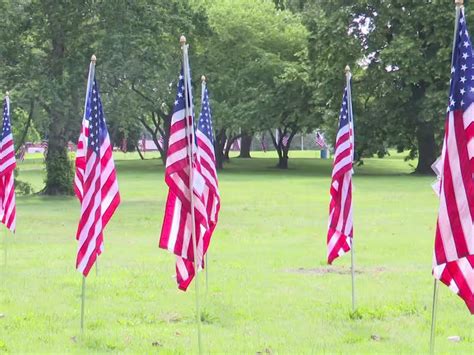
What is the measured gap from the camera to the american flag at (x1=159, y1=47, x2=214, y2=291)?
6461 millimetres

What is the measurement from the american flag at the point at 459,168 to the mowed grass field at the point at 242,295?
1.43 metres

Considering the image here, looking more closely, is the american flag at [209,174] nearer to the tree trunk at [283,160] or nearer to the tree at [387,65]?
the tree at [387,65]

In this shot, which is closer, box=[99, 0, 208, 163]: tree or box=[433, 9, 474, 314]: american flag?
box=[433, 9, 474, 314]: american flag

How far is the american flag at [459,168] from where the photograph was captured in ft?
18.2

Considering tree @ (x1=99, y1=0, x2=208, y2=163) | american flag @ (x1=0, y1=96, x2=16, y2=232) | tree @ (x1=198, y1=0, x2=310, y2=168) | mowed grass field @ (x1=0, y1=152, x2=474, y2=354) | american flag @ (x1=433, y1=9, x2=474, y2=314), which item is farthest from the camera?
tree @ (x1=198, y1=0, x2=310, y2=168)

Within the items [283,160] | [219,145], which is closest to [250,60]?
[219,145]

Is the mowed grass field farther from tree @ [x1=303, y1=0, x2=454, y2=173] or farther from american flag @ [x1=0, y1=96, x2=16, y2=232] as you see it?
tree @ [x1=303, y1=0, x2=454, y2=173]

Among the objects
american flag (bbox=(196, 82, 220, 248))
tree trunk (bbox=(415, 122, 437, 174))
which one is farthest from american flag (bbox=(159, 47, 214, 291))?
tree trunk (bbox=(415, 122, 437, 174))

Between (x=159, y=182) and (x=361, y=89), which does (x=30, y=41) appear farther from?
(x=361, y=89)

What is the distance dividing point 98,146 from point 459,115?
370 cm

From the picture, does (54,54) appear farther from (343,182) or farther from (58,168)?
(343,182)

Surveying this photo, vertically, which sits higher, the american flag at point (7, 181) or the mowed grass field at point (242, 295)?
the american flag at point (7, 181)

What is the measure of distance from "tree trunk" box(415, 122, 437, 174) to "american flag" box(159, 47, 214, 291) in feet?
112

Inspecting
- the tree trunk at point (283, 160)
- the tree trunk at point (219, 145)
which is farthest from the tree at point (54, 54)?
the tree trunk at point (283, 160)
